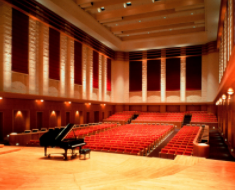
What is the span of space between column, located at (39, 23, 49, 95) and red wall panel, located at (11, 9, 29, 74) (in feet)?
3.25

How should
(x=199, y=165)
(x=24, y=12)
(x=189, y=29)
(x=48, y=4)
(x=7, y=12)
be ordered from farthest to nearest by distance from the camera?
(x=189, y=29), (x=48, y=4), (x=24, y=12), (x=7, y=12), (x=199, y=165)

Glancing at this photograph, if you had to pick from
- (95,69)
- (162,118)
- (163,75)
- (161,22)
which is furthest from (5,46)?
(163,75)

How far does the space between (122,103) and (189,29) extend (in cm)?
992

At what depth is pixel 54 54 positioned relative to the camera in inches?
545

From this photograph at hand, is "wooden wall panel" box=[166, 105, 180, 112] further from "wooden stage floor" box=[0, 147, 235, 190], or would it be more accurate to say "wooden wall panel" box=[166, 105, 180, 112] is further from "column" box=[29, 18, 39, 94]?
"wooden stage floor" box=[0, 147, 235, 190]

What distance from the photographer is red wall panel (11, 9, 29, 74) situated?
1110 cm

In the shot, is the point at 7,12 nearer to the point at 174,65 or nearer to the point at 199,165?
the point at 199,165

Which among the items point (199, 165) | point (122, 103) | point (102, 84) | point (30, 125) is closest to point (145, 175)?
point (199, 165)

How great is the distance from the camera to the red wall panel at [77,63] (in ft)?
52.7

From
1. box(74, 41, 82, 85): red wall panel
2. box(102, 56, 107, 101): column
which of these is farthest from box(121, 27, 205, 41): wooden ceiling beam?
box(74, 41, 82, 85): red wall panel

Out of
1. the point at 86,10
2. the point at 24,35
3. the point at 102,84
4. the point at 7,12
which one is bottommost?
the point at 102,84

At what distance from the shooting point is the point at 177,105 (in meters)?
21.7

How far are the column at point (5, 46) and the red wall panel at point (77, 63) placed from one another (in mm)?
5764

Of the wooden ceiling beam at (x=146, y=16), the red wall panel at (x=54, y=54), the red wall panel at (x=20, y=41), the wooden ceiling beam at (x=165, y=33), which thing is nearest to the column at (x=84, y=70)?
the red wall panel at (x=54, y=54)
